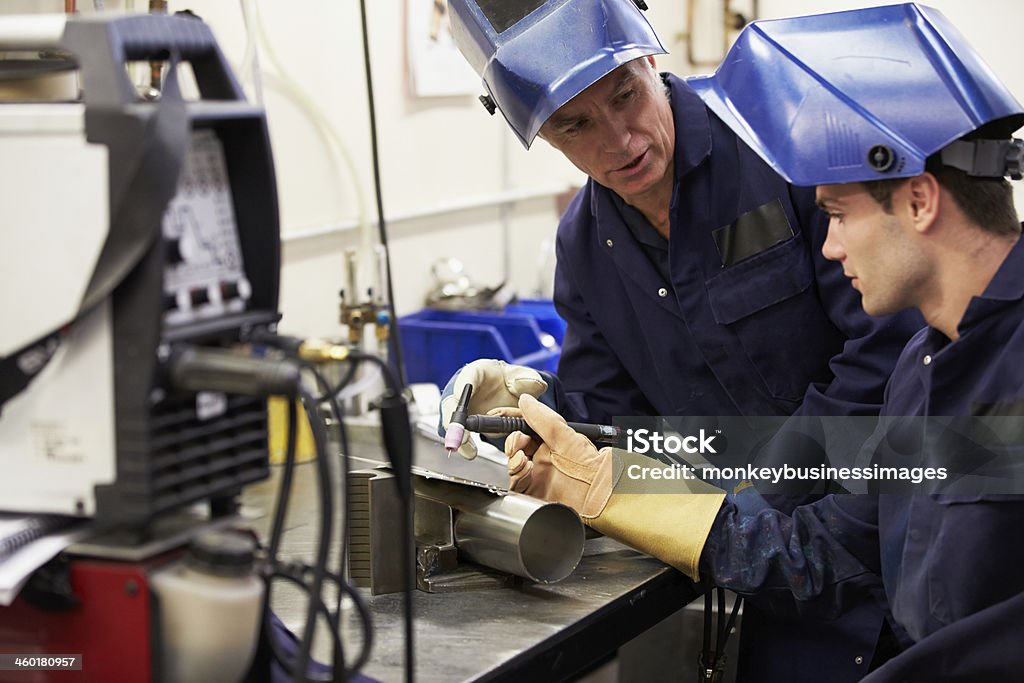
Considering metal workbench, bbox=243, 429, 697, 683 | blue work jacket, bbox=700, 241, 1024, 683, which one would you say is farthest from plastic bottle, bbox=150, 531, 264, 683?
blue work jacket, bbox=700, 241, 1024, 683

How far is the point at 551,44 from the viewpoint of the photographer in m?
1.72

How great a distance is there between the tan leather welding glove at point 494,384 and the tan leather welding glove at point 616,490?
157 mm

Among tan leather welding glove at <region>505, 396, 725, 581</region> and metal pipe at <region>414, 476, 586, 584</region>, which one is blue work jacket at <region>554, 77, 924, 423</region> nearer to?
tan leather welding glove at <region>505, 396, 725, 581</region>

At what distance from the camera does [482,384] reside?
1.80 metres

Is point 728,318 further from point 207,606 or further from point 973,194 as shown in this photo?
point 207,606

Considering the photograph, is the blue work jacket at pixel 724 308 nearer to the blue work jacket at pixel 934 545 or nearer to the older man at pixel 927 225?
the blue work jacket at pixel 934 545

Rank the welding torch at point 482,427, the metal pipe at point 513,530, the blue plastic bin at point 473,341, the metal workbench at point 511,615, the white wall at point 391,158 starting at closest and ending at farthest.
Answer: the metal workbench at point 511,615 → the metal pipe at point 513,530 → the welding torch at point 482,427 → the white wall at point 391,158 → the blue plastic bin at point 473,341

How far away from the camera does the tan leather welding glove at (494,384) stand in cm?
177

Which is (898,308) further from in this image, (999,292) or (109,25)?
(109,25)

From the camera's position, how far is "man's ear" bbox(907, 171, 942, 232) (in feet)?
4.35

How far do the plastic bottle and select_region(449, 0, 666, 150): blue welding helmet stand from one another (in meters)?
0.99

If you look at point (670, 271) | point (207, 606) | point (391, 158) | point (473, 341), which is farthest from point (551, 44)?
point (391, 158)

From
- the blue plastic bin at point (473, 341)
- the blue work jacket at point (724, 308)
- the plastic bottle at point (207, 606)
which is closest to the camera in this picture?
the plastic bottle at point (207, 606)

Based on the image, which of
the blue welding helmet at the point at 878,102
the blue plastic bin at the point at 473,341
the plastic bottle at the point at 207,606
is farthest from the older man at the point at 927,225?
the blue plastic bin at the point at 473,341
